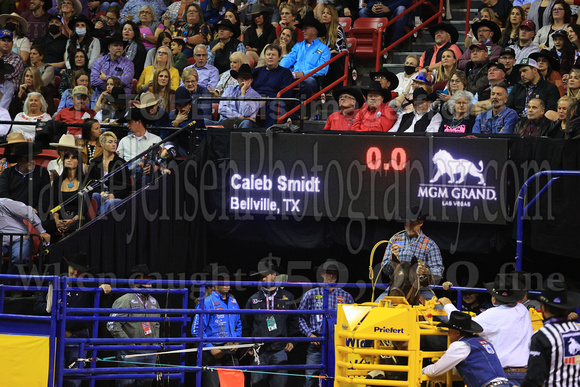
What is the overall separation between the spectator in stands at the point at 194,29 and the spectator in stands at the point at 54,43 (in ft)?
7.43

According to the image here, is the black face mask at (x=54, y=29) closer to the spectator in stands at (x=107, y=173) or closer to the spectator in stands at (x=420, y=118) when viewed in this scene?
the spectator in stands at (x=107, y=173)

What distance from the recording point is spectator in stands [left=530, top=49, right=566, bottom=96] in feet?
48.3

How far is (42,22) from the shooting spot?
21234 millimetres

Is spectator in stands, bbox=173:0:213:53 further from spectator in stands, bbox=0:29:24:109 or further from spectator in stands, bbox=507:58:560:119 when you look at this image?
spectator in stands, bbox=507:58:560:119

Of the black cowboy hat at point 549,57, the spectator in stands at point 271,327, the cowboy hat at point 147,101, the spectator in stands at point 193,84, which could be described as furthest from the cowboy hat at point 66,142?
the black cowboy hat at point 549,57

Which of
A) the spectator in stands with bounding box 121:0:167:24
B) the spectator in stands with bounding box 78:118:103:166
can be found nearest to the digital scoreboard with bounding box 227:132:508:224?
the spectator in stands with bounding box 78:118:103:166

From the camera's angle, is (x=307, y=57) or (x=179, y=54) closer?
(x=307, y=57)

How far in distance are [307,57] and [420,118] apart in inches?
127

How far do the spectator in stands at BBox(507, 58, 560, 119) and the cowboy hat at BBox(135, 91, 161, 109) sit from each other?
17.5 feet

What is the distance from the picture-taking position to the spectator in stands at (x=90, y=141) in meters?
15.1

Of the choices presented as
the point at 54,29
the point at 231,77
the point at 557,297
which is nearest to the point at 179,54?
the point at 231,77

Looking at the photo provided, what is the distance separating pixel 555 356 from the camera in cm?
816

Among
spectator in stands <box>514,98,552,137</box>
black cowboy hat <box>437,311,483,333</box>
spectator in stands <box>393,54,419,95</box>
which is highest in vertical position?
spectator in stands <box>393,54,419,95</box>

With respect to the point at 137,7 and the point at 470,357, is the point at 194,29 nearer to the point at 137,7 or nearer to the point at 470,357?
the point at 137,7
